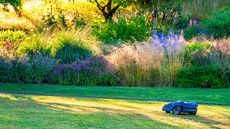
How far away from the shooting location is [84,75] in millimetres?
17250

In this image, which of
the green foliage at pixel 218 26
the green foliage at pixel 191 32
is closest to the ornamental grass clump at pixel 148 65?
the green foliage at pixel 218 26

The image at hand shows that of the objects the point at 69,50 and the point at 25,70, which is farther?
the point at 69,50

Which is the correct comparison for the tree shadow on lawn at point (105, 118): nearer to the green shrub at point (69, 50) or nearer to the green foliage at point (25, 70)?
the green foliage at point (25, 70)

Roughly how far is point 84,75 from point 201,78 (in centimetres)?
375

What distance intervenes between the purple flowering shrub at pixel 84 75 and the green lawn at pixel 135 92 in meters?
1.19

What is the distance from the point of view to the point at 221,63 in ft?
55.6

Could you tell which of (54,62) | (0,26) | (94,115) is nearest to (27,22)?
(0,26)

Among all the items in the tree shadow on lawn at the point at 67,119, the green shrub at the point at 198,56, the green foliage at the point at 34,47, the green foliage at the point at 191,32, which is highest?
the green foliage at the point at 191,32

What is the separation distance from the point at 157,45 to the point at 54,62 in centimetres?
345

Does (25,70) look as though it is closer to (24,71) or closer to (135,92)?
(24,71)

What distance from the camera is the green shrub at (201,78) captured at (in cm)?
1642

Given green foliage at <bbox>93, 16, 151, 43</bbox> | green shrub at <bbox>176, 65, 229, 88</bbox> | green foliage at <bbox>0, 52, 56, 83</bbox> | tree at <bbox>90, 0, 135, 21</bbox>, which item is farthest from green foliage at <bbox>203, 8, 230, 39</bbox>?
green foliage at <bbox>0, 52, 56, 83</bbox>

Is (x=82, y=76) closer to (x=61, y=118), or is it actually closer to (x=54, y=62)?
(x=54, y=62)

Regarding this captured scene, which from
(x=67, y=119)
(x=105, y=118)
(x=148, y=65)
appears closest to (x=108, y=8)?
(x=148, y=65)
